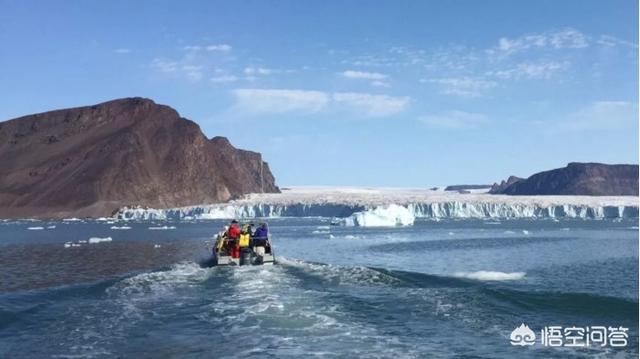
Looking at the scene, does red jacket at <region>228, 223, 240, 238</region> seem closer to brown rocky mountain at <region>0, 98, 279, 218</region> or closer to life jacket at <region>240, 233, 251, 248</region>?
life jacket at <region>240, 233, 251, 248</region>

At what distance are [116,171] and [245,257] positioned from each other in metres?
145

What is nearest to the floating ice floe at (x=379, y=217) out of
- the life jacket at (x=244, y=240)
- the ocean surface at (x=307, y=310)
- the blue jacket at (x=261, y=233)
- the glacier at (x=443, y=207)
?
the glacier at (x=443, y=207)

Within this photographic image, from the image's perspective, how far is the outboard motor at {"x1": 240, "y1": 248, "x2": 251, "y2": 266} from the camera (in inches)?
1198

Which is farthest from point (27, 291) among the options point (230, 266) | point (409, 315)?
point (409, 315)

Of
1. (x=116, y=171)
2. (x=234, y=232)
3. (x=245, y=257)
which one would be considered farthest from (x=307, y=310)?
(x=116, y=171)

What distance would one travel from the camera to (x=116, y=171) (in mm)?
166250

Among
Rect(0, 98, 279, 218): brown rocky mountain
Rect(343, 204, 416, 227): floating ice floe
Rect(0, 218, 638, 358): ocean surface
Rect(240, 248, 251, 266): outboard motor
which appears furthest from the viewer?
Rect(0, 98, 279, 218): brown rocky mountain

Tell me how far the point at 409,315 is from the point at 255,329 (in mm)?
4668

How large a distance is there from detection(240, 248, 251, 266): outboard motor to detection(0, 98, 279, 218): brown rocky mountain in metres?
131

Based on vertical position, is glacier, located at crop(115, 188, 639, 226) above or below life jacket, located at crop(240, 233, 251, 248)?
above

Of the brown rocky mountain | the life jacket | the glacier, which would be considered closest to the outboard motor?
the life jacket

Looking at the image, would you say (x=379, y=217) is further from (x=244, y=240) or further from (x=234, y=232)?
(x=244, y=240)

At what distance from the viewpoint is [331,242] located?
54.2 m

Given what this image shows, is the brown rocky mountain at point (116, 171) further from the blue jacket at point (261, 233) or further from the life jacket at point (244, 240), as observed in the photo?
the life jacket at point (244, 240)
